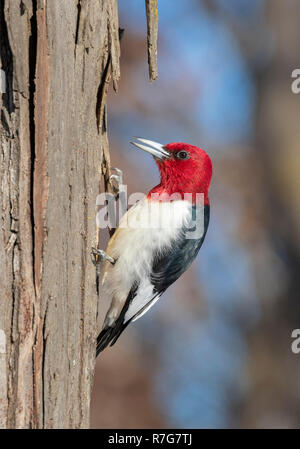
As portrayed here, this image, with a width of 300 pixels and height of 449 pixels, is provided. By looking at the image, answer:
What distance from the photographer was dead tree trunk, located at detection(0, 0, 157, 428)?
216cm

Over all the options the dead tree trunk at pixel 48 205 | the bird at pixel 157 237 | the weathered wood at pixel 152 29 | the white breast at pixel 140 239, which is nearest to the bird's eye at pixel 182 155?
the bird at pixel 157 237

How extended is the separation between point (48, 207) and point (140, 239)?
1.02 m

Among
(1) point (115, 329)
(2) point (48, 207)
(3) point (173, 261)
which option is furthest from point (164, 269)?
(2) point (48, 207)

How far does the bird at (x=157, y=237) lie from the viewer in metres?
3.24

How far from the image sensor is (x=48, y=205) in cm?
228

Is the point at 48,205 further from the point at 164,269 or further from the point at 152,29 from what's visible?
the point at 164,269

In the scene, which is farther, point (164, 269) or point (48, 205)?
point (164, 269)

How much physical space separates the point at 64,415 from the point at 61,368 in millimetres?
189

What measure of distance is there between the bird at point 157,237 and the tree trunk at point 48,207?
0.66 meters

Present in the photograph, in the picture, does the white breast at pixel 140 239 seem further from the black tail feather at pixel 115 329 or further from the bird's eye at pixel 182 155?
the bird's eye at pixel 182 155

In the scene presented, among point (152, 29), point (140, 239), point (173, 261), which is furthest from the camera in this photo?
point (173, 261)

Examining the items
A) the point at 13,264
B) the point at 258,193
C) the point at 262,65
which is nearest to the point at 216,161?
the point at 258,193
